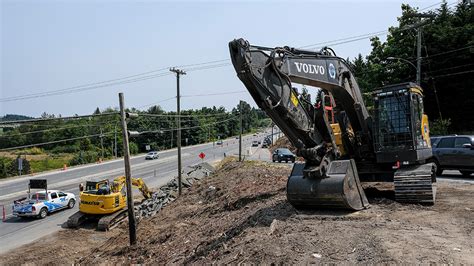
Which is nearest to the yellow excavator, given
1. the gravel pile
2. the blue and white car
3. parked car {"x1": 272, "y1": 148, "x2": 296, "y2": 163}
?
the gravel pile

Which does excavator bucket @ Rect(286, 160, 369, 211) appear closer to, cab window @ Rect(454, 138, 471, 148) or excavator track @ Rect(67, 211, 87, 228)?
cab window @ Rect(454, 138, 471, 148)

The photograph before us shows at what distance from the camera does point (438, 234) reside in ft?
27.6

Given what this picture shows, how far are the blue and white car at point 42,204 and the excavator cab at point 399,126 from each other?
2279 centimetres

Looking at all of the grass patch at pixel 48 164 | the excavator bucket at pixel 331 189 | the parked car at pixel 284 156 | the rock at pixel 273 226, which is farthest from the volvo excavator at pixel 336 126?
the grass patch at pixel 48 164

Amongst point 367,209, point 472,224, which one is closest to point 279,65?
point 367,209

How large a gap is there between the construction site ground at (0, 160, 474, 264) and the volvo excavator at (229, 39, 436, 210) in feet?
2.00

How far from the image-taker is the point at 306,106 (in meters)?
10.3

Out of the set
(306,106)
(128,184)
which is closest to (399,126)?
(306,106)

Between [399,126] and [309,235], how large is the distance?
16.5 feet

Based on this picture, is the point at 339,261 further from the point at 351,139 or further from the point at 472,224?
the point at 351,139

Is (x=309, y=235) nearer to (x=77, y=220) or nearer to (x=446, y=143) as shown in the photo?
(x=446, y=143)

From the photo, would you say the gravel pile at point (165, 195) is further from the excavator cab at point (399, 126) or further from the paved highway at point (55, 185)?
the excavator cab at point (399, 126)

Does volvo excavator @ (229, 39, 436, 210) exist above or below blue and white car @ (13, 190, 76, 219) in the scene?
above

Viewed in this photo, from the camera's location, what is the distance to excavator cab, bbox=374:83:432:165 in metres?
11.4
